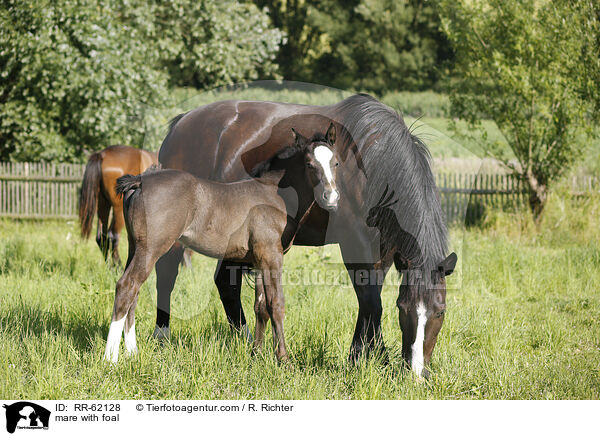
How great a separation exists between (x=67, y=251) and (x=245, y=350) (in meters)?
5.57

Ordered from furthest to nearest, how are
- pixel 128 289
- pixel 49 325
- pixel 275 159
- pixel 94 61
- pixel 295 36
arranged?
pixel 295 36 → pixel 94 61 → pixel 49 325 → pixel 275 159 → pixel 128 289

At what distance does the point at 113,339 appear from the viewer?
3.62 m

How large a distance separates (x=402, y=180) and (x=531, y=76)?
8.49m

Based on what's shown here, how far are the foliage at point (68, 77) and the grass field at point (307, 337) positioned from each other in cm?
482

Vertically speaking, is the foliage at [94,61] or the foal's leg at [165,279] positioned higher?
the foliage at [94,61]

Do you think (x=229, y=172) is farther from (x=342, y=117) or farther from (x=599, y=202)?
(x=599, y=202)

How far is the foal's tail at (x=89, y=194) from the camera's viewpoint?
339 inches

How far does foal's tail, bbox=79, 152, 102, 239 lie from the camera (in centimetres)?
862

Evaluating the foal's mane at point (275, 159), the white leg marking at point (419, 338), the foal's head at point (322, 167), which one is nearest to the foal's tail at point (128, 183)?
the foal's mane at point (275, 159)

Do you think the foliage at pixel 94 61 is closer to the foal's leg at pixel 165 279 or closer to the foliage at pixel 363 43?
the foal's leg at pixel 165 279

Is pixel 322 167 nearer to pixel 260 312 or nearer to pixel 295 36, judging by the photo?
pixel 260 312
